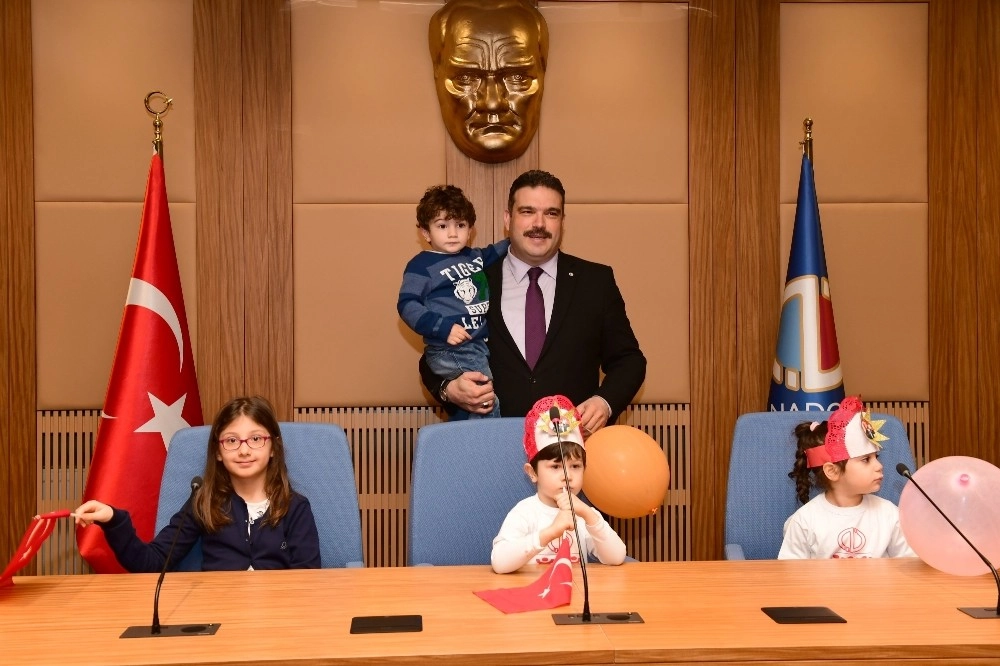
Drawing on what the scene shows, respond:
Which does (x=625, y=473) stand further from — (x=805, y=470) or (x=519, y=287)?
(x=519, y=287)

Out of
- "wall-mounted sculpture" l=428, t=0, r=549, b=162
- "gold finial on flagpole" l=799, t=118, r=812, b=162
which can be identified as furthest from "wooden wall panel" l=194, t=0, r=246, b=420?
"gold finial on flagpole" l=799, t=118, r=812, b=162

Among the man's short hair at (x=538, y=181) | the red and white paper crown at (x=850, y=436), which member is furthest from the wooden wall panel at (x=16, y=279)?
the red and white paper crown at (x=850, y=436)

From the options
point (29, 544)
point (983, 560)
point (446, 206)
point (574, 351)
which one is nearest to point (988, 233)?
point (574, 351)

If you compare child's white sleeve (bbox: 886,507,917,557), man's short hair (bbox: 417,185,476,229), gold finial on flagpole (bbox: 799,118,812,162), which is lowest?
child's white sleeve (bbox: 886,507,917,557)

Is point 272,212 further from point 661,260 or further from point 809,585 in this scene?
point 809,585

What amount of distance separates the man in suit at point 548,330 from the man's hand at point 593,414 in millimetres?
80

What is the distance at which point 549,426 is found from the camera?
7.43 feet

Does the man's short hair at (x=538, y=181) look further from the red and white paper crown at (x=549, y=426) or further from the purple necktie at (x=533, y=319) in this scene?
the red and white paper crown at (x=549, y=426)

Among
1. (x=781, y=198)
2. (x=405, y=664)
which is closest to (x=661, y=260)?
(x=781, y=198)

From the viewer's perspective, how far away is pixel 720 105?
4055mm

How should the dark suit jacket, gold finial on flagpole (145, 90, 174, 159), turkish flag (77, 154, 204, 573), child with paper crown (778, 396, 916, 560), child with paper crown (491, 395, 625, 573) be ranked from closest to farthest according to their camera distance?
child with paper crown (491, 395, 625, 573), child with paper crown (778, 396, 916, 560), the dark suit jacket, turkish flag (77, 154, 204, 573), gold finial on flagpole (145, 90, 174, 159)

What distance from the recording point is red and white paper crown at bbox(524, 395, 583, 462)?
226 cm

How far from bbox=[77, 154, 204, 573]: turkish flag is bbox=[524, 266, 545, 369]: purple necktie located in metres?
1.28

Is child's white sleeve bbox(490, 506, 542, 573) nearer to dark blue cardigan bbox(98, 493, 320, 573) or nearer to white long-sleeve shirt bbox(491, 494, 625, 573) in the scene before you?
white long-sleeve shirt bbox(491, 494, 625, 573)
